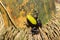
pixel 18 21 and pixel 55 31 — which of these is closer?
pixel 18 21

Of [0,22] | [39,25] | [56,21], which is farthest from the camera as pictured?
[56,21]

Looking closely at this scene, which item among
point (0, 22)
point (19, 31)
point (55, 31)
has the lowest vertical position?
point (55, 31)

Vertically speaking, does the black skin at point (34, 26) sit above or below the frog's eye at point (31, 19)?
below

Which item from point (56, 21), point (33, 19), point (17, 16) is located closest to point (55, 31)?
point (56, 21)

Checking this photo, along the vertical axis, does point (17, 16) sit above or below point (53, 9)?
above

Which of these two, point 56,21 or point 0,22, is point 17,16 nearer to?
point 0,22

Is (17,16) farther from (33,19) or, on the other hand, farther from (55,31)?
(55,31)

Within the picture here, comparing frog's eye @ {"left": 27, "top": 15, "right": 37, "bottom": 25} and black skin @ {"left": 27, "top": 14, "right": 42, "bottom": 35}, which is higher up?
frog's eye @ {"left": 27, "top": 15, "right": 37, "bottom": 25}

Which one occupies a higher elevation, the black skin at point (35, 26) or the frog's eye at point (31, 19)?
the frog's eye at point (31, 19)

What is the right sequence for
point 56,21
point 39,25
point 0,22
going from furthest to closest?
point 56,21
point 39,25
point 0,22

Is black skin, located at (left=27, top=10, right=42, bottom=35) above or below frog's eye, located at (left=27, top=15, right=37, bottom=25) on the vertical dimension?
below
